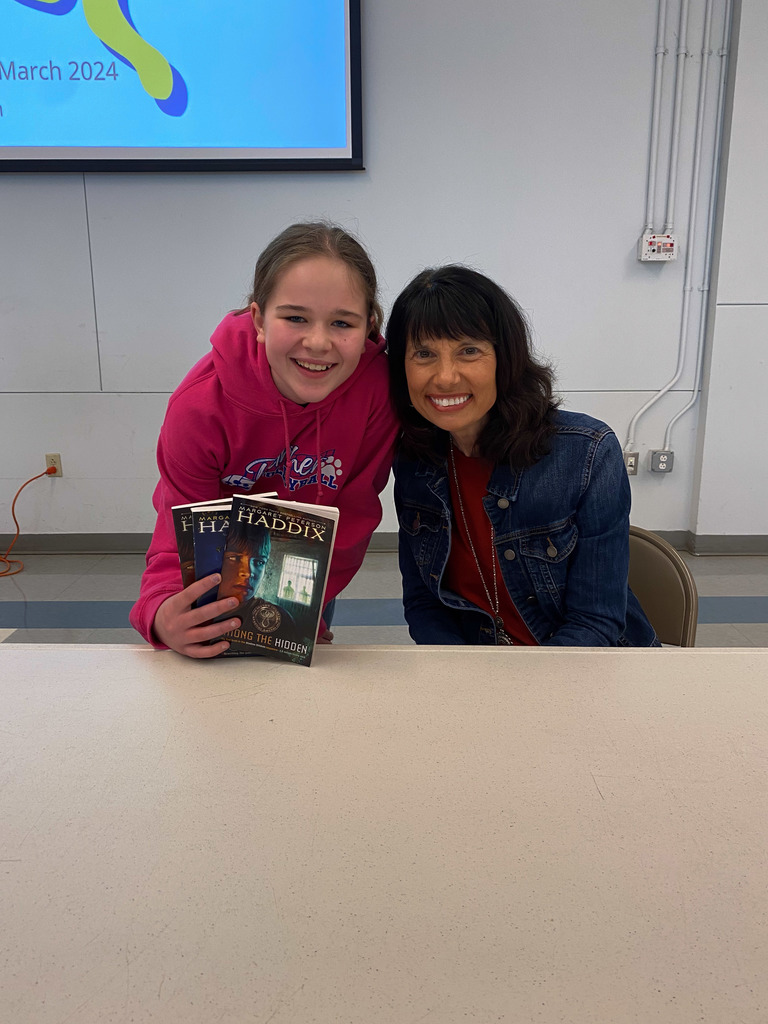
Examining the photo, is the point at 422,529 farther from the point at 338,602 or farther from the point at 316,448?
the point at 338,602

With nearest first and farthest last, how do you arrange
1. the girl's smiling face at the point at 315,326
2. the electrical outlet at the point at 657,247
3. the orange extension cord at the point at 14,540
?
the girl's smiling face at the point at 315,326, the electrical outlet at the point at 657,247, the orange extension cord at the point at 14,540

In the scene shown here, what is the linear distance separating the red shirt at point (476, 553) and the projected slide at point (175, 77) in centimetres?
235

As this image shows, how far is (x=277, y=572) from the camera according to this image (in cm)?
102

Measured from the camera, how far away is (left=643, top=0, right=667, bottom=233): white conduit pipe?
9.84ft

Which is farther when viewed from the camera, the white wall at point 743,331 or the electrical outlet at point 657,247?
the electrical outlet at point 657,247

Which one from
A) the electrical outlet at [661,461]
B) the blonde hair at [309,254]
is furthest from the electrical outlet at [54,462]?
the electrical outlet at [661,461]

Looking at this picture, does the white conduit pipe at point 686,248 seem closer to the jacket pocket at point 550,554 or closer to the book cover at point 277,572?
the jacket pocket at point 550,554

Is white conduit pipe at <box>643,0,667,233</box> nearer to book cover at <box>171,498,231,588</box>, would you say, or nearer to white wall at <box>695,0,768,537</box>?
white wall at <box>695,0,768,537</box>

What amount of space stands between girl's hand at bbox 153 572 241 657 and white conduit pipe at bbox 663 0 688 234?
9.84ft

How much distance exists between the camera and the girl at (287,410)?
1.17 meters

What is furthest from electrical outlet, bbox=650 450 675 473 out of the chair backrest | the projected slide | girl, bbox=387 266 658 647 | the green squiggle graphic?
the green squiggle graphic

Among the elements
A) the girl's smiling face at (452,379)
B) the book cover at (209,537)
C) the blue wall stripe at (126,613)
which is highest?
the girl's smiling face at (452,379)

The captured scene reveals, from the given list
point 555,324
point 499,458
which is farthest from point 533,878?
point 555,324

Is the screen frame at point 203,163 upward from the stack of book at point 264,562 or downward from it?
upward
